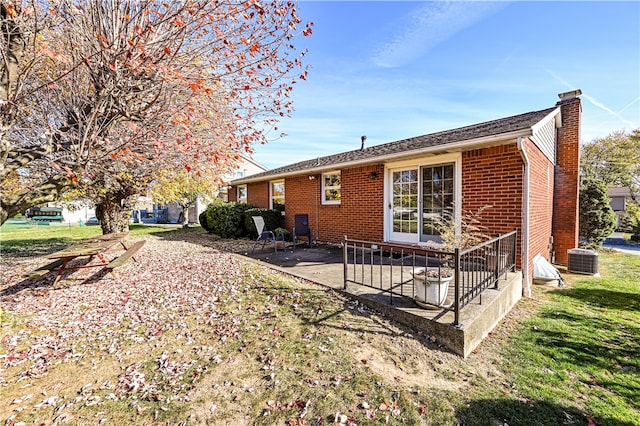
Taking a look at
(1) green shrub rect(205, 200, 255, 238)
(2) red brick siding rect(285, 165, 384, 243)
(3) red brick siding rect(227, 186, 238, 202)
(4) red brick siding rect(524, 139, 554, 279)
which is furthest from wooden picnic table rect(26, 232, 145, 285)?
(3) red brick siding rect(227, 186, 238, 202)

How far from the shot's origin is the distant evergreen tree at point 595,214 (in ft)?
34.2

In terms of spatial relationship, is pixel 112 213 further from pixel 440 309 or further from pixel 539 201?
pixel 539 201

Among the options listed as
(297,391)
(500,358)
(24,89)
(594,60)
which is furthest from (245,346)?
(594,60)

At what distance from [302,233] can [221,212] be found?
18.5ft

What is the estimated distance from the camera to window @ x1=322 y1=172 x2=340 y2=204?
31.8ft

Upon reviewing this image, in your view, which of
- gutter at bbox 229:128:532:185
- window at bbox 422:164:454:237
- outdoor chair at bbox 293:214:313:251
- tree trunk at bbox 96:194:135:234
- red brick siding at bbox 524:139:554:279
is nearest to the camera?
gutter at bbox 229:128:532:185

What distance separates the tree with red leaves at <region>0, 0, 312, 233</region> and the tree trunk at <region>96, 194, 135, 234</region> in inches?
217

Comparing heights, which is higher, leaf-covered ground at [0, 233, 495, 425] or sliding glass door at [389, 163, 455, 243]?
sliding glass door at [389, 163, 455, 243]

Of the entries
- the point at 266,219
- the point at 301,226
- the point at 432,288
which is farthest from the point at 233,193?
the point at 432,288

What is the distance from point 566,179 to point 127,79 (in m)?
11.8

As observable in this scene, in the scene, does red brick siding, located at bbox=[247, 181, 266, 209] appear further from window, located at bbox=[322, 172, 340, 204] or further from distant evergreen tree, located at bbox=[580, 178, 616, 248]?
distant evergreen tree, located at bbox=[580, 178, 616, 248]

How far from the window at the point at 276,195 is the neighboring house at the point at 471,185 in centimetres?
200

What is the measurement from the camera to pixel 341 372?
9.57ft

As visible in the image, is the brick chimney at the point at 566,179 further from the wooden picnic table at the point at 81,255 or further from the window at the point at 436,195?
the wooden picnic table at the point at 81,255
